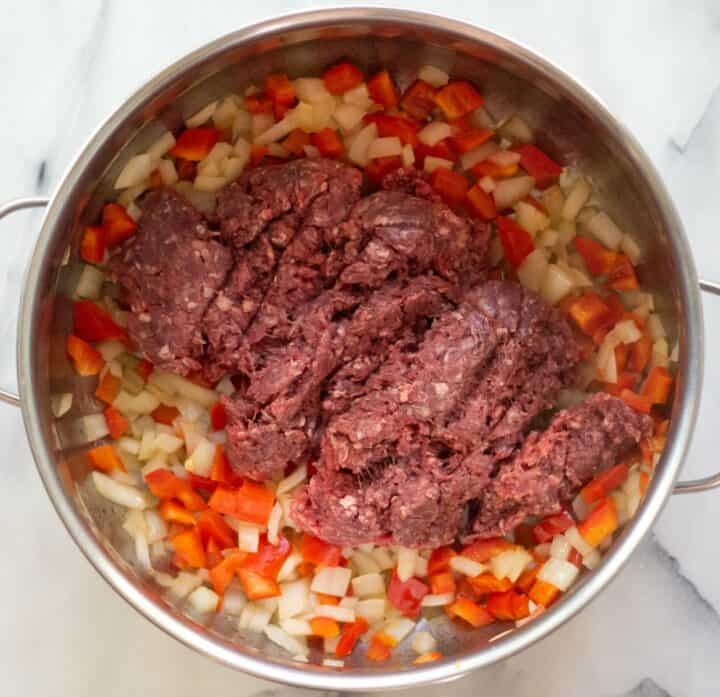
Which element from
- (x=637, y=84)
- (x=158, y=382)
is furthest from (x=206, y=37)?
(x=637, y=84)

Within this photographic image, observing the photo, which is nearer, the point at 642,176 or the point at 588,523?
the point at 642,176

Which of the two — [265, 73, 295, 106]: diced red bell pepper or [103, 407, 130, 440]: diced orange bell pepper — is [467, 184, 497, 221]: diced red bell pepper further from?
[103, 407, 130, 440]: diced orange bell pepper

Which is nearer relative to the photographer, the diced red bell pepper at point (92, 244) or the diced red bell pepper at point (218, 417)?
the diced red bell pepper at point (92, 244)

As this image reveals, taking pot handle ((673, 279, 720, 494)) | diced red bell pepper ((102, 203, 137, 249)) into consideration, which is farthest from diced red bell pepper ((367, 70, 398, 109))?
pot handle ((673, 279, 720, 494))

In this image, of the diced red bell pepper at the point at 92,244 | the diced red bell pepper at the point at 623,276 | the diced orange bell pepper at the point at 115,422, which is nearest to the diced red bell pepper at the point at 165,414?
the diced orange bell pepper at the point at 115,422

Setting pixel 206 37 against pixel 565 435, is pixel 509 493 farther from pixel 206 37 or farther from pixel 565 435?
pixel 206 37

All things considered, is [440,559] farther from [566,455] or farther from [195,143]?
[195,143]

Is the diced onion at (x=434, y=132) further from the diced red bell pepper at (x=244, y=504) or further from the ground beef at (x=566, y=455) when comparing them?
the diced red bell pepper at (x=244, y=504)
